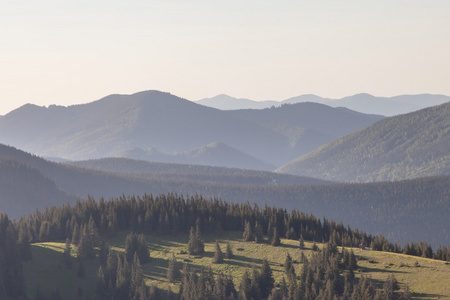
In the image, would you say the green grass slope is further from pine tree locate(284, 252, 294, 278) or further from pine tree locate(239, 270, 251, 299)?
pine tree locate(239, 270, 251, 299)

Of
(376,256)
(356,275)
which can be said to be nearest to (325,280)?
(356,275)

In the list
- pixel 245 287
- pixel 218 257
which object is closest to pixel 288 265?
pixel 245 287

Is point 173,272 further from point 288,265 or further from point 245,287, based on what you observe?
point 288,265

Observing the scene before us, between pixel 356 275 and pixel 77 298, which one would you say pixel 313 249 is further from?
pixel 77 298

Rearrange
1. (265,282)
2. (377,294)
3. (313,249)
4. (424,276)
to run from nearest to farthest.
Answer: (377,294)
(424,276)
(265,282)
(313,249)

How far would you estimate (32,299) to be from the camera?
190 m

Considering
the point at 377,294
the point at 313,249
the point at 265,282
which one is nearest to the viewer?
the point at 377,294

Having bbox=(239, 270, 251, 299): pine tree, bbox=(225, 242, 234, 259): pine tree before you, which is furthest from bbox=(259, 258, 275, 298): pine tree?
bbox=(225, 242, 234, 259): pine tree

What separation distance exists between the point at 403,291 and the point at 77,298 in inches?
3213

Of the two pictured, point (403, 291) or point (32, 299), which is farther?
point (32, 299)

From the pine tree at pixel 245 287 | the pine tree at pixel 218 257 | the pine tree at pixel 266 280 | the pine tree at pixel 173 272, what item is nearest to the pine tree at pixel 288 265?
the pine tree at pixel 266 280

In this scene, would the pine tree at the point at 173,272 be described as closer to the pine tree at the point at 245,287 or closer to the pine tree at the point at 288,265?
the pine tree at the point at 245,287

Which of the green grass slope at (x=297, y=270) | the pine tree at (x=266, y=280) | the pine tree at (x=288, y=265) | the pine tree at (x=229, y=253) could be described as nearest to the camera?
the green grass slope at (x=297, y=270)

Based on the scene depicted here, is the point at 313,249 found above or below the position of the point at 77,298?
above
